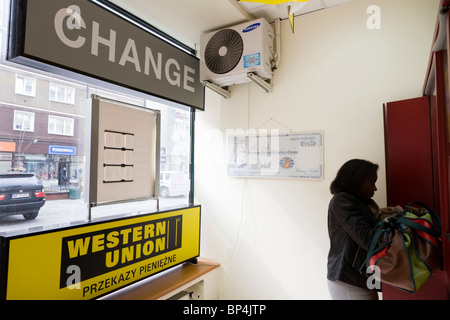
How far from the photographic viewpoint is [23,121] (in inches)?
66.2

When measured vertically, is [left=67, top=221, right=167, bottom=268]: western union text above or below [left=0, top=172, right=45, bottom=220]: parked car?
below

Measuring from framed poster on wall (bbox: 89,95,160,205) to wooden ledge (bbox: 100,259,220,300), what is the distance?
680mm

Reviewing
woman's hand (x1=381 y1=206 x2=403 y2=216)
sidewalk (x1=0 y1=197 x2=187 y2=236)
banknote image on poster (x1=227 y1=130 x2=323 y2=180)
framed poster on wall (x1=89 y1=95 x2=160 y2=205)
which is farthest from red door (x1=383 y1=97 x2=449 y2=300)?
sidewalk (x1=0 y1=197 x2=187 y2=236)

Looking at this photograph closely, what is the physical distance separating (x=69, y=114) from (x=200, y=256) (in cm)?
182

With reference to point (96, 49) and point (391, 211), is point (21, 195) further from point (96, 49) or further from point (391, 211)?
point (391, 211)

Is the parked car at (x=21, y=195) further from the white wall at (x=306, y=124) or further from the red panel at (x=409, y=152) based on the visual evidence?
the red panel at (x=409, y=152)

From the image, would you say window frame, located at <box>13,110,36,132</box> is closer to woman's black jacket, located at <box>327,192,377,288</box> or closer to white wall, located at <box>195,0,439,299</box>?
white wall, located at <box>195,0,439,299</box>

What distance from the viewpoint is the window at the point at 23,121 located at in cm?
165

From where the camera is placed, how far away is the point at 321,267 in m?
2.23

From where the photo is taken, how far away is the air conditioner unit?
227 centimetres
